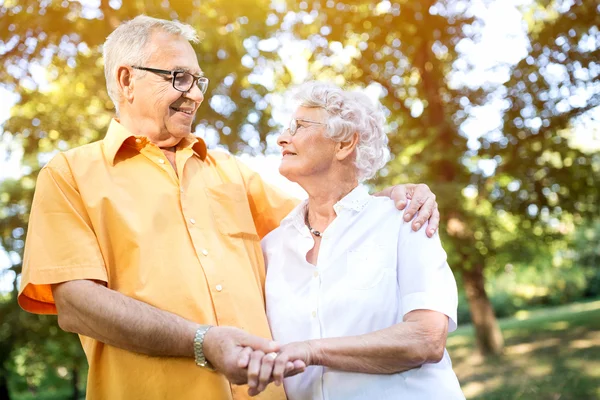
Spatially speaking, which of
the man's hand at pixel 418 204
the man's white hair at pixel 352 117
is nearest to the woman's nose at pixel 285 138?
the man's white hair at pixel 352 117

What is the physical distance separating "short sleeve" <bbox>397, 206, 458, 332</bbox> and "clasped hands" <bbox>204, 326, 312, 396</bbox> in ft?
1.47

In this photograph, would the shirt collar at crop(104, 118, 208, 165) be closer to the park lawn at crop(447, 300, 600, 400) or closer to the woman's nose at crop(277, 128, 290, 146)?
the woman's nose at crop(277, 128, 290, 146)

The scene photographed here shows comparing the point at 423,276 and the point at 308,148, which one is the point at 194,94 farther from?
the point at 423,276

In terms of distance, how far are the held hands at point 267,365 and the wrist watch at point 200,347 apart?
16 cm

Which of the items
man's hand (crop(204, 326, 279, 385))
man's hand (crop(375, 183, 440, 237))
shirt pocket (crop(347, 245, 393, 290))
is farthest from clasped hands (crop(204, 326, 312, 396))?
man's hand (crop(375, 183, 440, 237))

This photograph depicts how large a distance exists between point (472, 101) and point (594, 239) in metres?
14.6

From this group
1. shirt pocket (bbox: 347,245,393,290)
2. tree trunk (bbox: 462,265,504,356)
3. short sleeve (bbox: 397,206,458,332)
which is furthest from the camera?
tree trunk (bbox: 462,265,504,356)

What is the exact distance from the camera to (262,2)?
6891mm

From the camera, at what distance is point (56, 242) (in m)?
2.08

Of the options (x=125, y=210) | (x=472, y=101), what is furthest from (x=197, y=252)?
(x=472, y=101)

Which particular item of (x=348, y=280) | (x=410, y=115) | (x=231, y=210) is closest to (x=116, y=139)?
(x=231, y=210)

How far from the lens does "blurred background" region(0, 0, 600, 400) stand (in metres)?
6.88

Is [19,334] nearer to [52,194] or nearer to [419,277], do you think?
[52,194]

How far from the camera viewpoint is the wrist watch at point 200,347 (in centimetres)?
201
